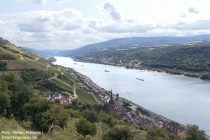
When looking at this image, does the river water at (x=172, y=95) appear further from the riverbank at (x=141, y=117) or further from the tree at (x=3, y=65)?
the tree at (x=3, y=65)

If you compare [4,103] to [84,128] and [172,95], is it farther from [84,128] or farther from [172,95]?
[172,95]

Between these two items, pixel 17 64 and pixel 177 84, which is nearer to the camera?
pixel 17 64

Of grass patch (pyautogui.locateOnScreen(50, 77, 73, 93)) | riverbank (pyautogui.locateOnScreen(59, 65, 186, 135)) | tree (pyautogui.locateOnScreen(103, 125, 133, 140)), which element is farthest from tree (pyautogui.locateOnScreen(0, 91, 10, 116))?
grass patch (pyautogui.locateOnScreen(50, 77, 73, 93))

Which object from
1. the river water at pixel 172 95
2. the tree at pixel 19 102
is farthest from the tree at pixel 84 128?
the river water at pixel 172 95

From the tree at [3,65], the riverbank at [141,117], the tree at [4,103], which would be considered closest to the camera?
the tree at [4,103]

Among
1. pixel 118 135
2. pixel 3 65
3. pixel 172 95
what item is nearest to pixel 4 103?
pixel 118 135

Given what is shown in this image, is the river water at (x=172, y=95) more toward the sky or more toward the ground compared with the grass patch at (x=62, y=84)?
more toward the ground

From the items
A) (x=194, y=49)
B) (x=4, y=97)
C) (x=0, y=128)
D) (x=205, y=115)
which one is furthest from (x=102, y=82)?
(x=0, y=128)

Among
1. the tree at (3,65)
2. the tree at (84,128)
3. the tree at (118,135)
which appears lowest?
the tree at (3,65)

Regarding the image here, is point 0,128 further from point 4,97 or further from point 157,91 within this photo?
point 157,91
